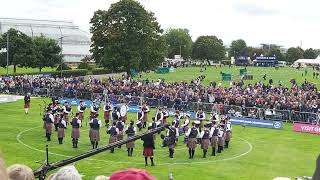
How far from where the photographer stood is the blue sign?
33.9 m

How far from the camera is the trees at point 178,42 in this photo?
154500mm

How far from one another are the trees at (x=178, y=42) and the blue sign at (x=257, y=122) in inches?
4646

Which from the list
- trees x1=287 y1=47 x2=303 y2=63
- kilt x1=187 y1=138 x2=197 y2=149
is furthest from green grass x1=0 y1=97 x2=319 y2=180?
trees x1=287 y1=47 x2=303 y2=63

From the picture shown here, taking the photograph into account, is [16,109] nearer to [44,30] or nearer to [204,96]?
[204,96]

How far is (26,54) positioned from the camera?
72.6m

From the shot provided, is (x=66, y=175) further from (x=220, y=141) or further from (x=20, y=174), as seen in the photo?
(x=220, y=141)

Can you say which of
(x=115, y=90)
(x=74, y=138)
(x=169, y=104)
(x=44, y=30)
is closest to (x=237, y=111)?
(x=169, y=104)

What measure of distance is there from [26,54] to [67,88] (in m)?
28.2

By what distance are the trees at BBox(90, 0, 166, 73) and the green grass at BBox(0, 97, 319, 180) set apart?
30.3 m

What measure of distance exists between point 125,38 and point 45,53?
18798 millimetres

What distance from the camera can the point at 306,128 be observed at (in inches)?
1293

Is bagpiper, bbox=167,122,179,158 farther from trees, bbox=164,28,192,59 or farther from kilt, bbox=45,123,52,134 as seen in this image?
trees, bbox=164,28,192,59

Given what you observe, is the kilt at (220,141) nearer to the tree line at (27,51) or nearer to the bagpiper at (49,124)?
the bagpiper at (49,124)

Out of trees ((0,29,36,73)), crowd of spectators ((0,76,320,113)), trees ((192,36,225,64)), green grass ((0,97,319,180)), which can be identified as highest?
A: trees ((192,36,225,64))
